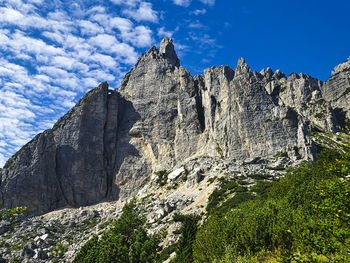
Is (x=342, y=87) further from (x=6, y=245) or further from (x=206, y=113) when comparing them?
(x=6, y=245)

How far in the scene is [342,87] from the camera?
113875 millimetres

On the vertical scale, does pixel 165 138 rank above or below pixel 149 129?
below

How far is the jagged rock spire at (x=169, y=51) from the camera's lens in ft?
424

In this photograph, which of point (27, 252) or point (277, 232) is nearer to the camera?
point (277, 232)

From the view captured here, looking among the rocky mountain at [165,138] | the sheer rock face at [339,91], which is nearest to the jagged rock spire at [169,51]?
the rocky mountain at [165,138]

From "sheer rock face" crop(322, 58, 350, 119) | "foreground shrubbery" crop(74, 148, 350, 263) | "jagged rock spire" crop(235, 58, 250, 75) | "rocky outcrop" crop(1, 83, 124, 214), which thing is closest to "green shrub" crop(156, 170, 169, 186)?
"rocky outcrop" crop(1, 83, 124, 214)

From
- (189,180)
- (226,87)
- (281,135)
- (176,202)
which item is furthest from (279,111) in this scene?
(176,202)

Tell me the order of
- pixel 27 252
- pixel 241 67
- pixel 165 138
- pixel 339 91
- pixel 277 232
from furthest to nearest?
pixel 339 91 → pixel 165 138 → pixel 241 67 → pixel 27 252 → pixel 277 232

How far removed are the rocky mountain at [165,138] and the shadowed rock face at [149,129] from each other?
13.8 inches

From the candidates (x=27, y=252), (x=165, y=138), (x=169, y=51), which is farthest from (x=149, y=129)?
(x=27, y=252)

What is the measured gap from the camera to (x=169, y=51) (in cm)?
13212

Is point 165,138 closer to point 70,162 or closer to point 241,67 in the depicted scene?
point 70,162

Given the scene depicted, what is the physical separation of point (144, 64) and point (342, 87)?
3217 inches

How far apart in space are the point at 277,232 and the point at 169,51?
11683cm
